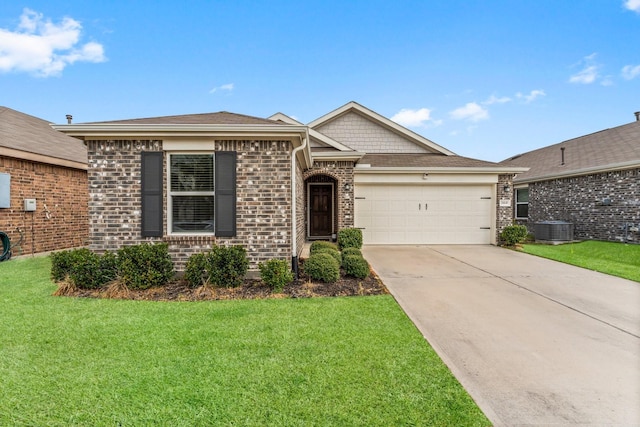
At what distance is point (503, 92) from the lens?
528 inches

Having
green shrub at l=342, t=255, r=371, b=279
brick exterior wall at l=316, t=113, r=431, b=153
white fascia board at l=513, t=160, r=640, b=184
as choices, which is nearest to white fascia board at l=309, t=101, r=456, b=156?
brick exterior wall at l=316, t=113, r=431, b=153

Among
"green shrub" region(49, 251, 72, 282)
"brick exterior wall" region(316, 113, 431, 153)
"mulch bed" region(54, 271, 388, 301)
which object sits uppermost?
"brick exterior wall" region(316, 113, 431, 153)

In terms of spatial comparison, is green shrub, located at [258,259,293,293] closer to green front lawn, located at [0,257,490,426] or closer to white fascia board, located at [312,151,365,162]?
green front lawn, located at [0,257,490,426]

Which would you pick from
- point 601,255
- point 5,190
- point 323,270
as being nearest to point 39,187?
point 5,190

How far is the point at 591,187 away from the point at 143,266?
15002 mm

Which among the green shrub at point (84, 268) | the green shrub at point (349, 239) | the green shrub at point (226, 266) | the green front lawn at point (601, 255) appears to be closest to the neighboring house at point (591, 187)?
the green front lawn at point (601, 255)

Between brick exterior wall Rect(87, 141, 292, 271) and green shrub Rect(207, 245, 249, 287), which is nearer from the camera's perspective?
green shrub Rect(207, 245, 249, 287)

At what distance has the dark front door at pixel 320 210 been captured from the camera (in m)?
12.0

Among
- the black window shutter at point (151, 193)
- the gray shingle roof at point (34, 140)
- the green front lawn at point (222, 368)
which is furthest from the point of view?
the gray shingle roof at point (34, 140)

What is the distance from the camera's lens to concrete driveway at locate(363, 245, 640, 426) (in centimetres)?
239

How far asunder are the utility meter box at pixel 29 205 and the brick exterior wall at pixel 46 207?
9 cm

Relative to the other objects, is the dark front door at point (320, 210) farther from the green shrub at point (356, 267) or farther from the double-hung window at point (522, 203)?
the double-hung window at point (522, 203)

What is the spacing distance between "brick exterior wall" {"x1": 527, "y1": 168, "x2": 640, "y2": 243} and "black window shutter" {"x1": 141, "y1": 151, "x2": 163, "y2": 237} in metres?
14.3

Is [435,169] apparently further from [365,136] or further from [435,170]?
[365,136]
